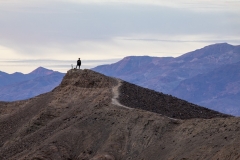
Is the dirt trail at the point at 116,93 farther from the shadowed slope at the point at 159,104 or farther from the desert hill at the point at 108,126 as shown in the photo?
the shadowed slope at the point at 159,104

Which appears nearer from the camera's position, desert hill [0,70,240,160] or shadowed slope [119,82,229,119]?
desert hill [0,70,240,160]

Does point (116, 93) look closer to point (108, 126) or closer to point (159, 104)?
point (159, 104)

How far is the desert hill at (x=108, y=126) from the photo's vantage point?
1825 inches

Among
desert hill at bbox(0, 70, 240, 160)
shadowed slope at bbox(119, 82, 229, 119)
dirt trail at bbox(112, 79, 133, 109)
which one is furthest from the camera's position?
shadowed slope at bbox(119, 82, 229, 119)

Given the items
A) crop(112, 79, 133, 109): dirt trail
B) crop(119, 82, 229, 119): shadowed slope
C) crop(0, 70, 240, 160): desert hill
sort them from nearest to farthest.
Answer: crop(0, 70, 240, 160): desert hill < crop(112, 79, 133, 109): dirt trail < crop(119, 82, 229, 119): shadowed slope

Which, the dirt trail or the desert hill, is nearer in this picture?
the desert hill

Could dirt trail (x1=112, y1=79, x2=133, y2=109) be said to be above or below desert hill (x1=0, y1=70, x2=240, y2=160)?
above

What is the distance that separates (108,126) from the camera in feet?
184

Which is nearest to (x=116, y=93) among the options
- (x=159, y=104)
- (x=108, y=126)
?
(x=159, y=104)

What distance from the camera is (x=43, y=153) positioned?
2120 inches

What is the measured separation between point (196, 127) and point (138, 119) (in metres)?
6.86

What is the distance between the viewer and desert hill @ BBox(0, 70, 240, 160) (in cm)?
4634

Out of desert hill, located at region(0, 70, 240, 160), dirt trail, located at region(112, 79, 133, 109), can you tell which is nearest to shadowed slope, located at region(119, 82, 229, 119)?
desert hill, located at region(0, 70, 240, 160)

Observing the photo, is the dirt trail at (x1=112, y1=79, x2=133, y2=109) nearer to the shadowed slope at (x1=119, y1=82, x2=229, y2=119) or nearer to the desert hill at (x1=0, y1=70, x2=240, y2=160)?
the desert hill at (x1=0, y1=70, x2=240, y2=160)
